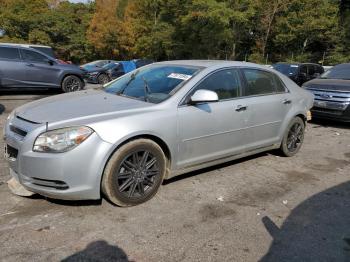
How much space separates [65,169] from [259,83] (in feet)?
10.3

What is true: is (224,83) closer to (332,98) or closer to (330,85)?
(332,98)

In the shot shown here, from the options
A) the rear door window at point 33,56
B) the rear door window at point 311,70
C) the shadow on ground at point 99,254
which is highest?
the rear door window at point 33,56

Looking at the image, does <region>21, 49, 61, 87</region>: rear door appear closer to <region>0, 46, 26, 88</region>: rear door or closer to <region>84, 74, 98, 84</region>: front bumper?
<region>0, 46, 26, 88</region>: rear door

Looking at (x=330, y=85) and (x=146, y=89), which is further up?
(x=146, y=89)

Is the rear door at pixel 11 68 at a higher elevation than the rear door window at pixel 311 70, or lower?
higher

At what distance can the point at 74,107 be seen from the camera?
13.6 ft

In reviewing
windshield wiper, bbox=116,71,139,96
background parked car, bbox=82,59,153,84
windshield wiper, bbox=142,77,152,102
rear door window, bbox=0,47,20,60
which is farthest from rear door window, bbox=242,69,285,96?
background parked car, bbox=82,59,153,84

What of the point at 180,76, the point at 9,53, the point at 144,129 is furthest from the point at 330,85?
the point at 9,53

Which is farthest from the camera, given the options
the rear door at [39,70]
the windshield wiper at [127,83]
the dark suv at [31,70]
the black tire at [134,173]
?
the rear door at [39,70]

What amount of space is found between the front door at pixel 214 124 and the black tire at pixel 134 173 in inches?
14.3

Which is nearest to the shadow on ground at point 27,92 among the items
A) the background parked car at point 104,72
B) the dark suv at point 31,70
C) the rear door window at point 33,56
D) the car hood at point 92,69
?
the dark suv at point 31,70

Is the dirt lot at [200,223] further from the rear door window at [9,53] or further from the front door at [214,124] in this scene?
the rear door window at [9,53]

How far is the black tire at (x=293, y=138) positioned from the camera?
608 centimetres

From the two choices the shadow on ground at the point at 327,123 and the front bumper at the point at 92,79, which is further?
the front bumper at the point at 92,79
